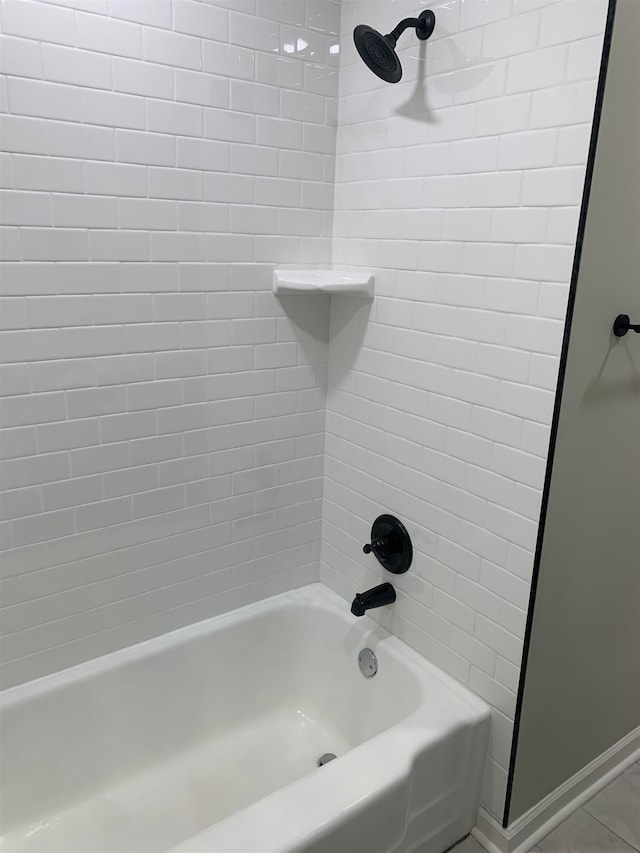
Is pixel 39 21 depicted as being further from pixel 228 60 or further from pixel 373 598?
pixel 373 598

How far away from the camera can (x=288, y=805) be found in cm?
135

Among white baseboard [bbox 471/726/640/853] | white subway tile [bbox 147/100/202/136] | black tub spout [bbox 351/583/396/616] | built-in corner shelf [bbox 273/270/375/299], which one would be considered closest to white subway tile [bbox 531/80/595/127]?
built-in corner shelf [bbox 273/270/375/299]

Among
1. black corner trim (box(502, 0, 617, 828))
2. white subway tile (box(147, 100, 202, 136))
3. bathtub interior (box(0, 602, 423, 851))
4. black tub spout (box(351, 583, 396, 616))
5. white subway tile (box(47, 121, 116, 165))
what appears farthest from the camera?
black tub spout (box(351, 583, 396, 616))

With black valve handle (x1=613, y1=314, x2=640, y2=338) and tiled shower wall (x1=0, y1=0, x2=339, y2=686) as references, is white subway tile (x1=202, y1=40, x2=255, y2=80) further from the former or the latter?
black valve handle (x1=613, y1=314, x2=640, y2=338)

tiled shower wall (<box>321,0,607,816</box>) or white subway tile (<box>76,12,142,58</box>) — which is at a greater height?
white subway tile (<box>76,12,142,58</box>)

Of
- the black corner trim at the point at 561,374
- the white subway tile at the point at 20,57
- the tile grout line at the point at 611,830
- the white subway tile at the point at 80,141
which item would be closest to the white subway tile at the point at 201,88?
the white subway tile at the point at 80,141

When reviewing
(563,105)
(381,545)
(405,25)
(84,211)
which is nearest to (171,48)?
(84,211)

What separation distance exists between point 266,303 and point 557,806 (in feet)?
5.67

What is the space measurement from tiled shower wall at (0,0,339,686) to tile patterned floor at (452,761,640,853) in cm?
117

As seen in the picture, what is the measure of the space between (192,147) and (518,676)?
5.32 feet

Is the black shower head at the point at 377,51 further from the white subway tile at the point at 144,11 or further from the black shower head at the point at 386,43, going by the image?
the white subway tile at the point at 144,11

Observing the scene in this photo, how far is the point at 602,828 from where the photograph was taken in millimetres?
1817

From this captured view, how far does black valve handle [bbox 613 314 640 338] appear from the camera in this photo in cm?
146

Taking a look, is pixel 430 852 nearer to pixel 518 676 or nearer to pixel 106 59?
pixel 518 676
